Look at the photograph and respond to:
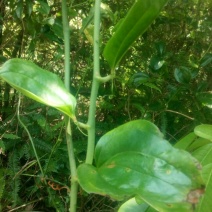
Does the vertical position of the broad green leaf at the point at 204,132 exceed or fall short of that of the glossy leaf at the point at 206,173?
it exceeds it

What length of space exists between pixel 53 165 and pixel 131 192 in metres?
0.53

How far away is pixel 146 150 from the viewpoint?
0.38m

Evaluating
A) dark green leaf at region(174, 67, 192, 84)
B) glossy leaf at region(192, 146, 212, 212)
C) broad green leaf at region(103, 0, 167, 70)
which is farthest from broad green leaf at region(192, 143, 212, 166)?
dark green leaf at region(174, 67, 192, 84)

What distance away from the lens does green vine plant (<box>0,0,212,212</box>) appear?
337mm

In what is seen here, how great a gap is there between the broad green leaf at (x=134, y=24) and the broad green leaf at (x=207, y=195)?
0.16 metres

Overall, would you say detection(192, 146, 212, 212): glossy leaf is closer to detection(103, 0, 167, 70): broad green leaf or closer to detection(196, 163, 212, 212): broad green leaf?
detection(196, 163, 212, 212): broad green leaf

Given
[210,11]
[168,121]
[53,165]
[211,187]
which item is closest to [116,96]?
[168,121]

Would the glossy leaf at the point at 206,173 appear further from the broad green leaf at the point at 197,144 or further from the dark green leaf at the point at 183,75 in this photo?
the dark green leaf at the point at 183,75

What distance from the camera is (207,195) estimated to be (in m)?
0.40

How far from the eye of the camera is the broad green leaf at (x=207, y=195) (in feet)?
1.30

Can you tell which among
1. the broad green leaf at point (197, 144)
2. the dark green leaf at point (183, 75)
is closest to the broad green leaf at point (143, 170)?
the broad green leaf at point (197, 144)

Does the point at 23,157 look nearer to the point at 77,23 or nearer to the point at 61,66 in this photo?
the point at 61,66

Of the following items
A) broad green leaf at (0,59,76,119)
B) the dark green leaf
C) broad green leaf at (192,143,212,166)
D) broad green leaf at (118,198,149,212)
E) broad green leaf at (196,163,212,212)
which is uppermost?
the dark green leaf

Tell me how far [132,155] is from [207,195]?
92 mm
